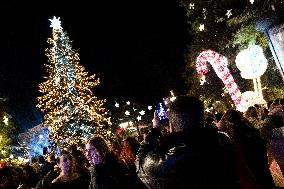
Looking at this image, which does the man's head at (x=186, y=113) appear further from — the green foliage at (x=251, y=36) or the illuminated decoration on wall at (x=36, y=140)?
the illuminated decoration on wall at (x=36, y=140)

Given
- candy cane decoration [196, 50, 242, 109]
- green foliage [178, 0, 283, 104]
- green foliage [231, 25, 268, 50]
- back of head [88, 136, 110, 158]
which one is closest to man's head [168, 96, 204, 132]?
back of head [88, 136, 110, 158]

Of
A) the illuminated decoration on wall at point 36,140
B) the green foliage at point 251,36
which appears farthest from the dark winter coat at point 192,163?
the illuminated decoration on wall at point 36,140

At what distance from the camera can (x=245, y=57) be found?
55.1ft

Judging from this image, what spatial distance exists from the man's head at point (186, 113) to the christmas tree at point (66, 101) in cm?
2268

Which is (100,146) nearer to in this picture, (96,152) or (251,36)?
(96,152)

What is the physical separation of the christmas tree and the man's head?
2268 cm

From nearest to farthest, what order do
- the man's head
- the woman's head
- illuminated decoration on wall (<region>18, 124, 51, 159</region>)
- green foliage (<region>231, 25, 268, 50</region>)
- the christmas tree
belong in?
the man's head < the woman's head < green foliage (<region>231, 25, 268, 50</region>) < the christmas tree < illuminated decoration on wall (<region>18, 124, 51, 159</region>)

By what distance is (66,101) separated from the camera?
2622cm

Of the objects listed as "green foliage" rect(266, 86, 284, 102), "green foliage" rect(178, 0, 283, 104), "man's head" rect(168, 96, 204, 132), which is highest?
"green foliage" rect(178, 0, 283, 104)

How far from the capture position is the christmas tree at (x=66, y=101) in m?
25.9

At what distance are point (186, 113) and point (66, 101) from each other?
929 inches

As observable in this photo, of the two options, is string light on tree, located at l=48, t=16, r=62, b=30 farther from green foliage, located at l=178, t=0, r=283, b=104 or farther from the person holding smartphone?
the person holding smartphone

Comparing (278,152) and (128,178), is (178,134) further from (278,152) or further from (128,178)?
(278,152)

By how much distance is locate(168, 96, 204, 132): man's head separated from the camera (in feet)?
10.4
